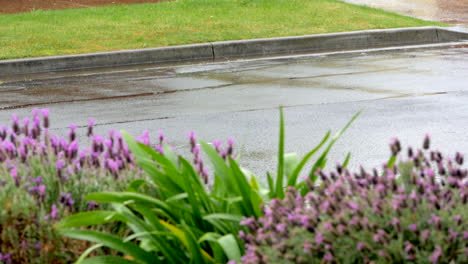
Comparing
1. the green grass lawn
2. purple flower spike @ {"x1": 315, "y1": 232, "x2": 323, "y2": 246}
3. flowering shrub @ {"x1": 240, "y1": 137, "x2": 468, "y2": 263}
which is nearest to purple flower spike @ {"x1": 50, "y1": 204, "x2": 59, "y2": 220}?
flowering shrub @ {"x1": 240, "y1": 137, "x2": 468, "y2": 263}

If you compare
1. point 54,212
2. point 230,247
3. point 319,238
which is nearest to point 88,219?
point 54,212

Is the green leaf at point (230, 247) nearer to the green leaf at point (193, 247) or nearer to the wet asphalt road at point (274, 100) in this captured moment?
the green leaf at point (193, 247)

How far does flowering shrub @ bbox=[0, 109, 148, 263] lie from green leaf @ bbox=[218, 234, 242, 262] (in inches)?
25.3

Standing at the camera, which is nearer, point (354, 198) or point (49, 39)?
point (354, 198)

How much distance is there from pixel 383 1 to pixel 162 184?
875 inches

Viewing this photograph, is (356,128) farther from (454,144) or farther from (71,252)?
(71,252)

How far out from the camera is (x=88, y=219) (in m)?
3.44

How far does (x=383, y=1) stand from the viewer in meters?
25.2

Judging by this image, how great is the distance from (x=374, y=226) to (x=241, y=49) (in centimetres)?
1241

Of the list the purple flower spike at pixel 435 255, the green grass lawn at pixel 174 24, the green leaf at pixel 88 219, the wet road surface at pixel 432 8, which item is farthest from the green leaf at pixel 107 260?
the wet road surface at pixel 432 8

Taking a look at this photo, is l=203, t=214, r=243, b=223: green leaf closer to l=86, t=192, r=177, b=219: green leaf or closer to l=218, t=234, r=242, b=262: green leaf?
l=218, t=234, r=242, b=262: green leaf

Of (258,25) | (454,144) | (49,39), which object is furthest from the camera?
(258,25)

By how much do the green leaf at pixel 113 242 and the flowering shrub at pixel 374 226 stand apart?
0.54 m

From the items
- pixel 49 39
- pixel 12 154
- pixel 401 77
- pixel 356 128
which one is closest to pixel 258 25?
pixel 49 39
